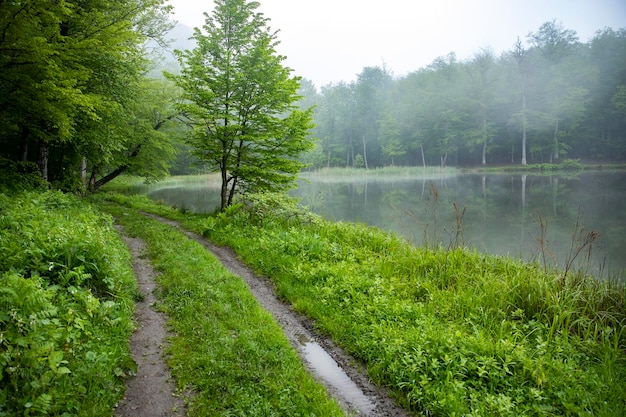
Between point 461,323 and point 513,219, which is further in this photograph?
point 513,219

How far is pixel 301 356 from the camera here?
474 centimetres

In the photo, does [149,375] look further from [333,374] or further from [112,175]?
[112,175]

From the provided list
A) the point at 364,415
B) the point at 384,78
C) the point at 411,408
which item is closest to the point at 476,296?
the point at 411,408

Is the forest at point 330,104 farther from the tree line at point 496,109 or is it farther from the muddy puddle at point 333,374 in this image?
the muddy puddle at point 333,374

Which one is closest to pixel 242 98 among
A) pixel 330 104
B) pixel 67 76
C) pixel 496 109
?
pixel 67 76

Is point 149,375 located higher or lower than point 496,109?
lower

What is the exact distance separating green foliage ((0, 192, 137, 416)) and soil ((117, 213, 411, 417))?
19 cm

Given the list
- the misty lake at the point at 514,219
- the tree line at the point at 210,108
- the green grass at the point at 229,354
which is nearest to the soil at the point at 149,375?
the green grass at the point at 229,354

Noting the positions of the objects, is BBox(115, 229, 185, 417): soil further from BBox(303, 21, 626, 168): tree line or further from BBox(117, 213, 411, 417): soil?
BBox(303, 21, 626, 168): tree line

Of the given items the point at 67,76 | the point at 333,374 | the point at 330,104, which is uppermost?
the point at 330,104

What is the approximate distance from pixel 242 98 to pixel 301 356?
10.7 m

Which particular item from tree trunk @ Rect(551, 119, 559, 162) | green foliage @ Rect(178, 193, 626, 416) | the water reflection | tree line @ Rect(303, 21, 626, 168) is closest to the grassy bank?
green foliage @ Rect(178, 193, 626, 416)

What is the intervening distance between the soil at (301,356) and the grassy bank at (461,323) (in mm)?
176

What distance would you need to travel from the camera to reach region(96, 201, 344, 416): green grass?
3535 mm
